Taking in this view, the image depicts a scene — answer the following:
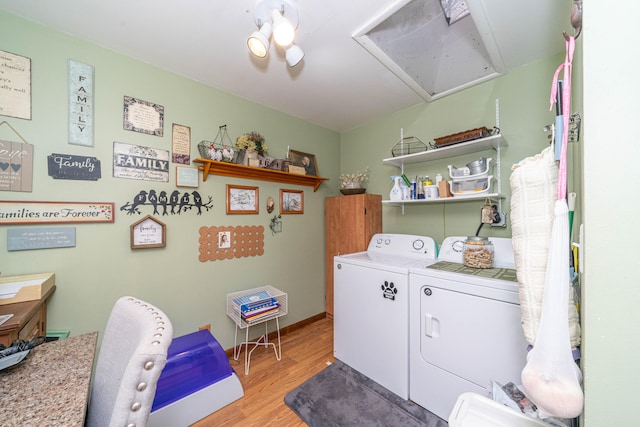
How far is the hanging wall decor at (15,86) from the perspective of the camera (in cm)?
127

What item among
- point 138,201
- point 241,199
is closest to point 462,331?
point 241,199

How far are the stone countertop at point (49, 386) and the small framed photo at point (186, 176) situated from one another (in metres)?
1.22

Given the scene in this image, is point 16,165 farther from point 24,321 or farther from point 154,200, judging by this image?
point 24,321

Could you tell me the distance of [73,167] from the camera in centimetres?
145

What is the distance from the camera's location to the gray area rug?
1425mm

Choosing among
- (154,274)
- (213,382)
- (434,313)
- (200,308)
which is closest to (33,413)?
(213,382)

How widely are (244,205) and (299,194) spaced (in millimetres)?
671

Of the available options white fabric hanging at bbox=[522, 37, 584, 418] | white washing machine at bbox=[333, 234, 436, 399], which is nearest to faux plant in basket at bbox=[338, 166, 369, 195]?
white washing machine at bbox=[333, 234, 436, 399]

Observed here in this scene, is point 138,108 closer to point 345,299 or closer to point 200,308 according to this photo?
point 200,308

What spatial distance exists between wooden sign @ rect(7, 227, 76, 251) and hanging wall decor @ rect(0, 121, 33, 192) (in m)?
0.24

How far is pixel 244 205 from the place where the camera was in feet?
7.20

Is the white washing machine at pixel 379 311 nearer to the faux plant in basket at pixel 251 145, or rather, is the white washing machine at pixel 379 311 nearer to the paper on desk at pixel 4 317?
the faux plant in basket at pixel 251 145

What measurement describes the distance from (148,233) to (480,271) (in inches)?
91.9

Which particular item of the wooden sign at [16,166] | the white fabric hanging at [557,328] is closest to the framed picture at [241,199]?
the wooden sign at [16,166]
